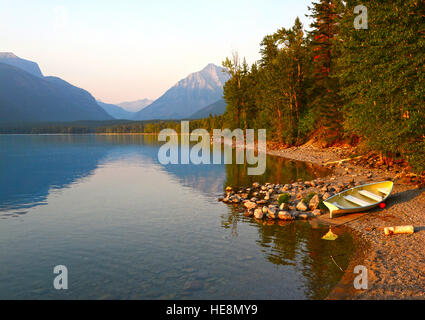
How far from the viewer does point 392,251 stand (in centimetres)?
1479

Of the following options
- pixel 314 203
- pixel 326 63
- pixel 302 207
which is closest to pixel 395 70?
pixel 314 203

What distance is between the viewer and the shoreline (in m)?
11.3

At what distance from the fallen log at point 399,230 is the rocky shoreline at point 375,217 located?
1.10 feet

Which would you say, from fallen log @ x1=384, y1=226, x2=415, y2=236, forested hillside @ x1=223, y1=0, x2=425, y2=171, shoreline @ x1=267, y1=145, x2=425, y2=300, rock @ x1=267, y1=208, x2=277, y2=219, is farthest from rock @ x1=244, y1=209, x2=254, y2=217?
forested hillside @ x1=223, y1=0, x2=425, y2=171

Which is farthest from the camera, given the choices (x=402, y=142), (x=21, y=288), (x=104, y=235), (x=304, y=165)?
(x=304, y=165)

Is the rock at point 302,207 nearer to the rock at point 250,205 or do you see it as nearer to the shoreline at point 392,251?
the rock at point 250,205

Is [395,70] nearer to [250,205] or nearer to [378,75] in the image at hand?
[378,75]

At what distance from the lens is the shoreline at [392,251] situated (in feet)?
37.2

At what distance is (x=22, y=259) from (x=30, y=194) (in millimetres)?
19660

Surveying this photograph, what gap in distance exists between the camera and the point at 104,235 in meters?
19.3

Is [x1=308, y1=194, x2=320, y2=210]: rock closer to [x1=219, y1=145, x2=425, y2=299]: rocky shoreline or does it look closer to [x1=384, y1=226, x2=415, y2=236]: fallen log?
[x1=219, y1=145, x2=425, y2=299]: rocky shoreline

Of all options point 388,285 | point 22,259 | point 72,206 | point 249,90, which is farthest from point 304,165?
point 249,90

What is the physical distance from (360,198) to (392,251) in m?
8.59
